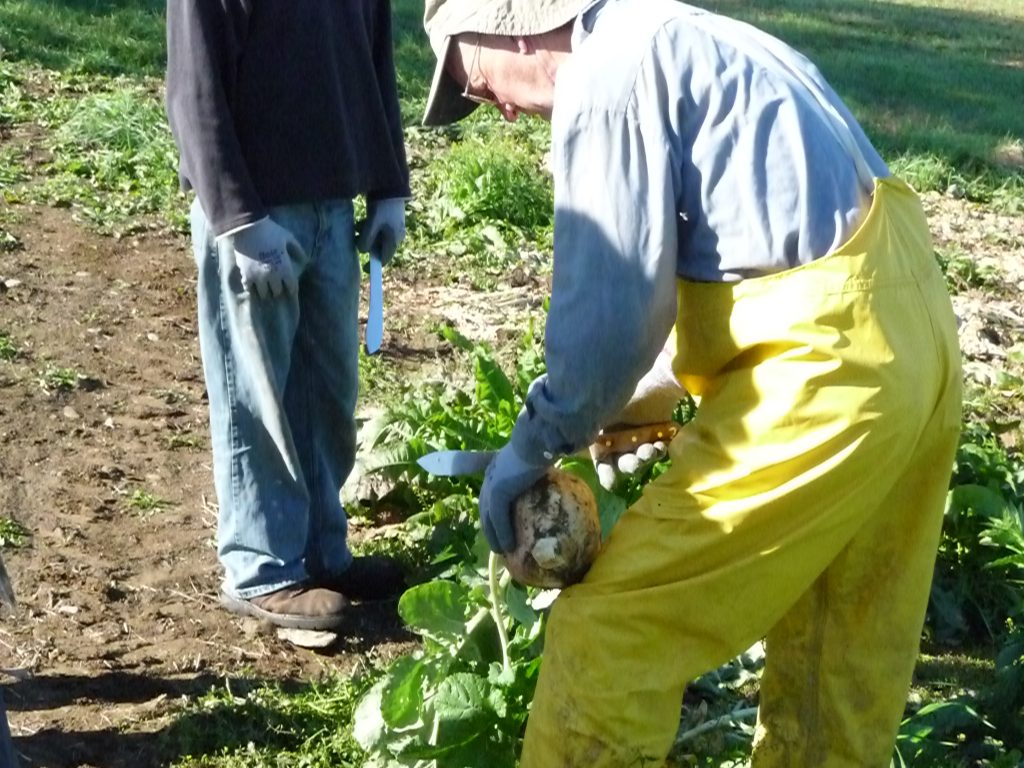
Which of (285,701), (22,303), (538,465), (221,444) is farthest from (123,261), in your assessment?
(538,465)

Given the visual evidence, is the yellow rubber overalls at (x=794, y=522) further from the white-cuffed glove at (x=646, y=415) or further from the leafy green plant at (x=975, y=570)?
the leafy green plant at (x=975, y=570)

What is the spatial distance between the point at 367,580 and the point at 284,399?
2.07 feet

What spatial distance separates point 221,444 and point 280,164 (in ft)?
2.76

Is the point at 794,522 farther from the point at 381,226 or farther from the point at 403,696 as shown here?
the point at 381,226

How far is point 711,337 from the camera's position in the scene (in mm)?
2637

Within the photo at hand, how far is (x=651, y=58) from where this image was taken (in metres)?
2.52

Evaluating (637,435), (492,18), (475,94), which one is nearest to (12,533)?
(637,435)

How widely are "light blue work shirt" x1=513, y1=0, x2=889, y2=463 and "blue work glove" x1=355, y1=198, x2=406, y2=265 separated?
1722mm

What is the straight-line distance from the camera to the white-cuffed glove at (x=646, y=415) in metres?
3.15

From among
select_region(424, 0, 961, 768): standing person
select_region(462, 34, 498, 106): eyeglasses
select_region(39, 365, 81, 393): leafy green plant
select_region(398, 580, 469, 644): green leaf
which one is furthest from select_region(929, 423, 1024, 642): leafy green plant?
select_region(39, 365, 81, 393): leafy green plant

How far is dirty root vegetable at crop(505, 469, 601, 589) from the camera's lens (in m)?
2.80

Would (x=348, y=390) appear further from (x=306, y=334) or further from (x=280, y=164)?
(x=280, y=164)

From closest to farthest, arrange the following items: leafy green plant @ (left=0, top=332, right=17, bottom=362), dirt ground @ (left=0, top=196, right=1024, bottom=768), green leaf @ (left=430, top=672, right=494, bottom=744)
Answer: green leaf @ (left=430, top=672, right=494, bottom=744)
dirt ground @ (left=0, top=196, right=1024, bottom=768)
leafy green plant @ (left=0, top=332, right=17, bottom=362)

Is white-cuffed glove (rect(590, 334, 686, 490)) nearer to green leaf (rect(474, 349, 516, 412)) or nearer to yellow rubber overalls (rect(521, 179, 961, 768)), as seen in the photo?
yellow rubber overalls (rect(521, 179, 961, 768))
